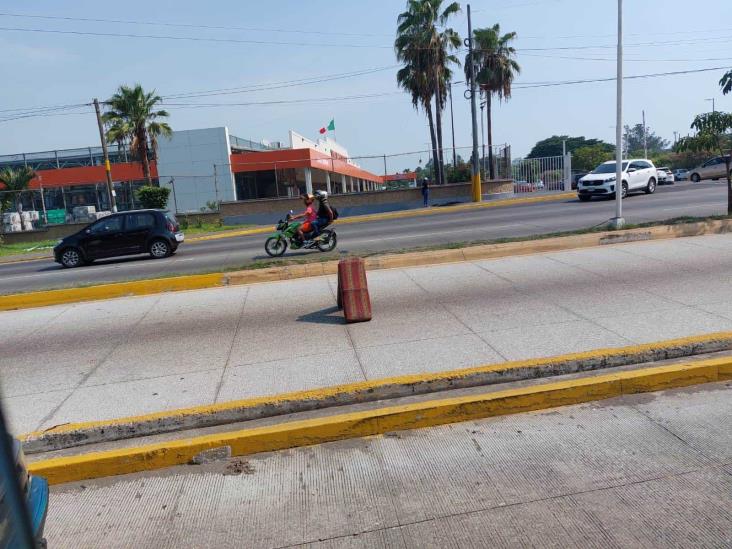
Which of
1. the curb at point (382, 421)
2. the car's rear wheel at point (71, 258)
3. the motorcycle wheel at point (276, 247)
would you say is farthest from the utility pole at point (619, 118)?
the car's rear wheel at point (71, 258)

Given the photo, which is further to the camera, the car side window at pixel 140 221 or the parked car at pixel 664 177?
the parked car at pixel 664 177

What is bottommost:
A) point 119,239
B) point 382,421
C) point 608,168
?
point 382,421

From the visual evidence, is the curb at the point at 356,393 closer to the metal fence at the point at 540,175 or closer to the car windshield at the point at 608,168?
the car windshield at the point at 608,168

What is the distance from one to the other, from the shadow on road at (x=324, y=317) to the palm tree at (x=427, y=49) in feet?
95.7

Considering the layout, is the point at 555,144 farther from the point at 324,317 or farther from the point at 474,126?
the point at 324,317

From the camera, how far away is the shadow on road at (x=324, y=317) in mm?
7788

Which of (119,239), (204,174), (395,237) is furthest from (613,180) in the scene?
(204,174)

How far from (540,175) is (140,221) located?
917 inches

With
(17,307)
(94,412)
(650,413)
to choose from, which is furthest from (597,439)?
(17,307)

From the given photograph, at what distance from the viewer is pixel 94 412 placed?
526 cm

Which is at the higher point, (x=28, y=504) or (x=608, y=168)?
(x=608, y=168)

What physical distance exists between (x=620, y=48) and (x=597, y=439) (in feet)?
40.7

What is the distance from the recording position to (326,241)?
15.3 metres

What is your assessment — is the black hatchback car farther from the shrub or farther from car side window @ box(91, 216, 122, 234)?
the shrub
